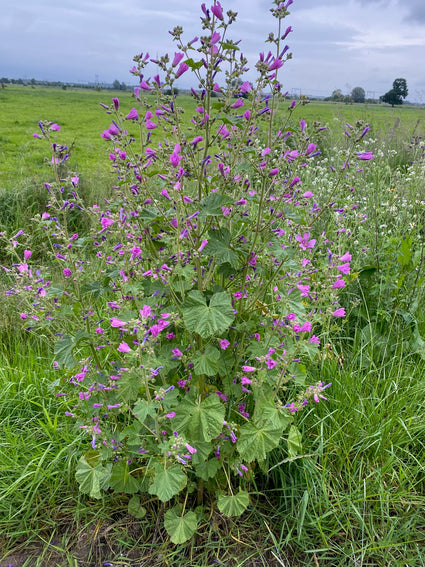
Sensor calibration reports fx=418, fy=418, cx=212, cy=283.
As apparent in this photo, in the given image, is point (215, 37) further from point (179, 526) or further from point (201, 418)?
point (179, 526)

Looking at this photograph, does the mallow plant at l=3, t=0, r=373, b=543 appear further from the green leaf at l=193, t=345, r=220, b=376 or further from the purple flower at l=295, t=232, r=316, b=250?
the purple flower at l=295, t=232, r=316, b=250

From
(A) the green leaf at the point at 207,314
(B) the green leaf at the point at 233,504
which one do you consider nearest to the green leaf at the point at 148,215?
(A) the green leaf at the point at 207,314

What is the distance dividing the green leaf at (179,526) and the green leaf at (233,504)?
0.48 ft

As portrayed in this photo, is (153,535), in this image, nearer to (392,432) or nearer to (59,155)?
(392,432)

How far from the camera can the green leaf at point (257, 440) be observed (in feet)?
5.98

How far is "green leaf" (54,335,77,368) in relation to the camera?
1945 millimetres

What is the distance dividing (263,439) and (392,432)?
110 cm

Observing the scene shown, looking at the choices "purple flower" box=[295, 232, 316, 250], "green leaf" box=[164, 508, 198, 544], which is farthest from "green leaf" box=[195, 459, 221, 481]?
"purple flower" box=[295, 232, 316, 250]

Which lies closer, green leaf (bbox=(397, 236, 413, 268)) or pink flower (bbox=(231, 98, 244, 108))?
pink flower (bbox=(231, 98, 244, 108))

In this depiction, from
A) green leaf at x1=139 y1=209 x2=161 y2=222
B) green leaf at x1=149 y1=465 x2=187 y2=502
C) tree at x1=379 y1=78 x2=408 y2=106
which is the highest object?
tree at x1=379 y1=78 x2=408 y2=106

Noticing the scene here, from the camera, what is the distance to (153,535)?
223 centimetres

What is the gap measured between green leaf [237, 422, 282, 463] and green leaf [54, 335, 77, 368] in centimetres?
85

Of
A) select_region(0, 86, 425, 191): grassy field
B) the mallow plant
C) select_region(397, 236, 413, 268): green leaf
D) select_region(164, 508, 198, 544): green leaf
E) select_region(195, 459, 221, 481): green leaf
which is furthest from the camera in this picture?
select_region(0, 86, 425, 191): grassy field

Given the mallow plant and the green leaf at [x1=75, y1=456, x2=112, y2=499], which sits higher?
the mallow plant
